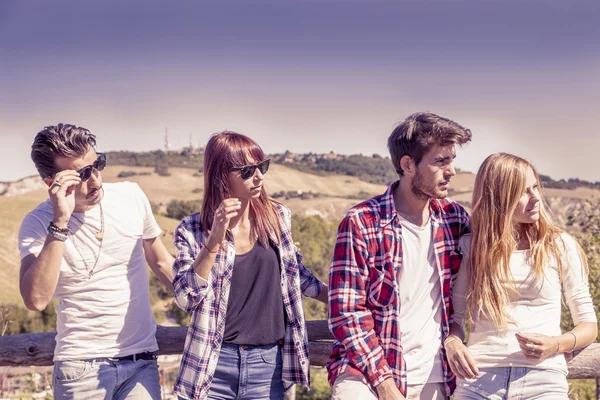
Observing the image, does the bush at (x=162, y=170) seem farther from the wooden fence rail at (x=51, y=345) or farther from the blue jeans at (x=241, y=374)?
the blue jeans at (x=241, y=374)

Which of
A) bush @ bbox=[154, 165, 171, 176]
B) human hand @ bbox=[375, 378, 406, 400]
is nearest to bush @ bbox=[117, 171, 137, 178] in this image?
bush @ bbox=[154, 165, 171, 176]

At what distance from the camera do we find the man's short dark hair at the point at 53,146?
3.14 meters

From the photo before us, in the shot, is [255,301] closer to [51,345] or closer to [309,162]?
[51,345]

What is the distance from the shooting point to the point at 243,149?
3.31 meters

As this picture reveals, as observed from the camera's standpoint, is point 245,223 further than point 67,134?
Yes

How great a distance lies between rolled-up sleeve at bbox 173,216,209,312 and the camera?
121 inches

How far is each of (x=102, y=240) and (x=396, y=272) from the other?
1.53 meters

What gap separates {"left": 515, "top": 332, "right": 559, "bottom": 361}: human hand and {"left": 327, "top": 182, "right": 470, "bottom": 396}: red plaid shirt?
1.25 feet

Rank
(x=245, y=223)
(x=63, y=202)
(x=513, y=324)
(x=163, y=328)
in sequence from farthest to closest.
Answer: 1. (x=163, y=328)
2. (x=245, y=223)
3. (x=513, y=324)
4. (x=63, y=202)

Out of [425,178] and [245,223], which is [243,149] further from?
[425,178]

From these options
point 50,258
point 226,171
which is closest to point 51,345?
point 50,258

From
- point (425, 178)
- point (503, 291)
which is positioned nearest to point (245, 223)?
point (425, 178)

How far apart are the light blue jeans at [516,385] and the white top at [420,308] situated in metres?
0.19

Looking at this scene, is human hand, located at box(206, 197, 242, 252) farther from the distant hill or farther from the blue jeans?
the distant hill
